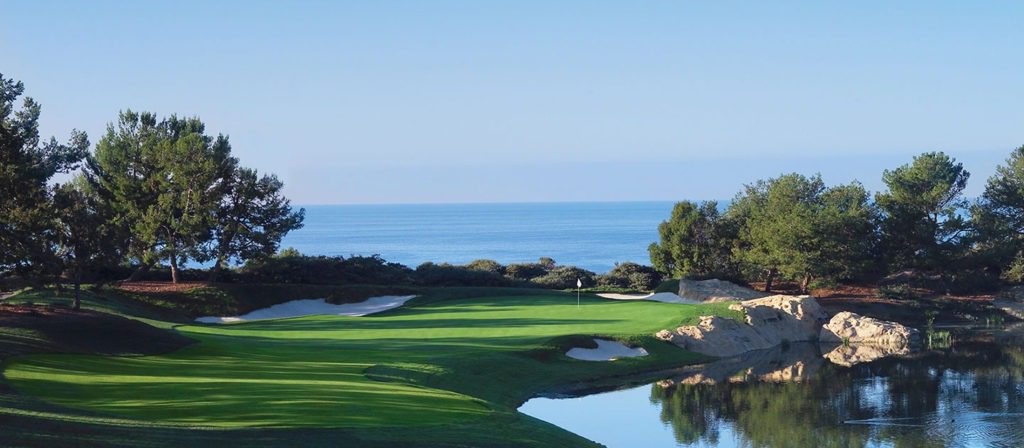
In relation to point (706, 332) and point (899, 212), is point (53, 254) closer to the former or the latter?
point (706, 332)

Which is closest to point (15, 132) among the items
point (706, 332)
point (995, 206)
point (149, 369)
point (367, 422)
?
point (149, 369)

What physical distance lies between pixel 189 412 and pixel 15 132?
17533 mm

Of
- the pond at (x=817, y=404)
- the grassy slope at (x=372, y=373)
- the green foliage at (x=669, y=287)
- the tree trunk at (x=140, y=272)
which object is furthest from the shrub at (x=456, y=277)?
the pond at (x=817, y=404)

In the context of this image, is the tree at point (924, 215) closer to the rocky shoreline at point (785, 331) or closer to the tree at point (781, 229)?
the tree at point (781, 229)

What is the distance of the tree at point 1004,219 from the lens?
182 ft

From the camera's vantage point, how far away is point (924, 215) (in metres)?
57.1

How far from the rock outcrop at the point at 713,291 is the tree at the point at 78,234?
30.4 meters

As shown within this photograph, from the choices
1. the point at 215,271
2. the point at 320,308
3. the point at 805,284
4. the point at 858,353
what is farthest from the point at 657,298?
the point at 215,271

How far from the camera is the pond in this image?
23.9 meters

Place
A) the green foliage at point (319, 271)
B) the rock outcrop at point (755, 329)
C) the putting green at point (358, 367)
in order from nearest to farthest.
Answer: the putting green at point (358, 367), the rock outcrop at point (755, 329), the green foliage at point (319, 271)

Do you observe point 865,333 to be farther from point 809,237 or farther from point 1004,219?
point 1004,219

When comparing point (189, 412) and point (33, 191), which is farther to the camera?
point (33, 191)

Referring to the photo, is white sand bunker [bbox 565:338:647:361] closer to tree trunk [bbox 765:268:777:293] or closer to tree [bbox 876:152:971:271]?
tree trunk [bbox 765:268:777:293]

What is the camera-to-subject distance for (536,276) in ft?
220
